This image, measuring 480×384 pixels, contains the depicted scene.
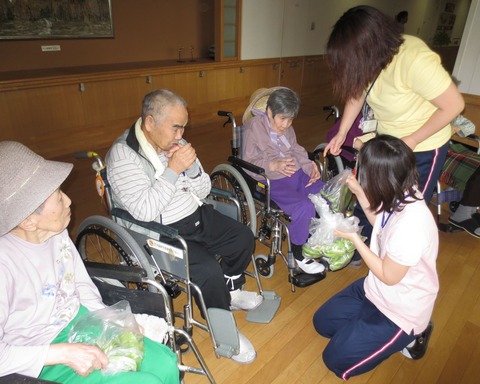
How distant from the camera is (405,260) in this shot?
1172 mm

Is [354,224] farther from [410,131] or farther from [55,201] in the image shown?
[55,201]

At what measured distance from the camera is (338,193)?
1718 mm

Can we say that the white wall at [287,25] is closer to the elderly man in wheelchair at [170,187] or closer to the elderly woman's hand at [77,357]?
the elderly man in wheelchair at [170,187]

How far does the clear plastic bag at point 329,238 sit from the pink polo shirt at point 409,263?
0.16 metres

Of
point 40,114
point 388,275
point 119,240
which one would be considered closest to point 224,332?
point 119,240

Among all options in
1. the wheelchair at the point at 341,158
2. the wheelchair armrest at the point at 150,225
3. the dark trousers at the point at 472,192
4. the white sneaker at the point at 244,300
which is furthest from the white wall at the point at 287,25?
the wheelchair armrest at the point at 150,225

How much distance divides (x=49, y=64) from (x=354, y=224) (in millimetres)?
4006

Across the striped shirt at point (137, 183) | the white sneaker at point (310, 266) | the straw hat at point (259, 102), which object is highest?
the straw hat at point (259, 102)

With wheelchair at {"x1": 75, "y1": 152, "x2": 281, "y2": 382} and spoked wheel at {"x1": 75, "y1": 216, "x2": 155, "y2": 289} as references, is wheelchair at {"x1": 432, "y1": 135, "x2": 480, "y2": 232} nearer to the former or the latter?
wheelchair at {"x1": 75, "y1": 152, "x2": 281, "y2": 382}

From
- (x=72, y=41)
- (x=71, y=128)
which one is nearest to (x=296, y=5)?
(x=72, y=41)

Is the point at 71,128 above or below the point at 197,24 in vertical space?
below

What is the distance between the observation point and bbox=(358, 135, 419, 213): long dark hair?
1142 mm

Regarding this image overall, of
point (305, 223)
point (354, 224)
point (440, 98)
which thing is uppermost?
point (440, 98)

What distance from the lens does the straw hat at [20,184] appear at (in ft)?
2.75
